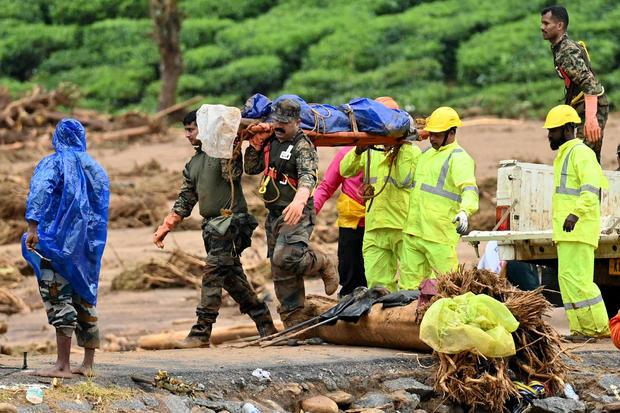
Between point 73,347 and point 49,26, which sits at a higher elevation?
point 49,26

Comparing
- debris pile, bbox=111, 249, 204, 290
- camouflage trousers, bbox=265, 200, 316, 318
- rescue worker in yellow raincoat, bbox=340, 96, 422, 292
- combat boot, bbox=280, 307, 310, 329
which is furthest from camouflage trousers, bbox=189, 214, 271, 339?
debris pile, bbox=111, 249, 204, 290

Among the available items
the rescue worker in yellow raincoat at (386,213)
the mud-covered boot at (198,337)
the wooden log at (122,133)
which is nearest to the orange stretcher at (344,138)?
the rescue worker in yellow raincoat at (386,213)

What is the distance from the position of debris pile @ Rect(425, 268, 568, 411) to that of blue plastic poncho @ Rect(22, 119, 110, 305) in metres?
2.42

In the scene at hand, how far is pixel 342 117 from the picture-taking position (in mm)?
9820

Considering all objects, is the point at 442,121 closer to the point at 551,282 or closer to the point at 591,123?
the point at 591,123

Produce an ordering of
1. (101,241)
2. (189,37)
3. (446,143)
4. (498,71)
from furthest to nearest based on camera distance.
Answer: (189,37) < (498,71) < (446,143) < (101,241)

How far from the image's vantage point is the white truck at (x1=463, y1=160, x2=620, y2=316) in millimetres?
10359

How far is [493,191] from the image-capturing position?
17906 millimetres

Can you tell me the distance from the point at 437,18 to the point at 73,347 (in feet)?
67.4

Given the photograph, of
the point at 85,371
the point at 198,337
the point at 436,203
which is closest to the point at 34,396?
the point at 85,371

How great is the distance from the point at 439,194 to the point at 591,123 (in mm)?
1635

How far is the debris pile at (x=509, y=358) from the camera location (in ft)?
27.5

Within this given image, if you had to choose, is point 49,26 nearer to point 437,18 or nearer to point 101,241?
point 437,18

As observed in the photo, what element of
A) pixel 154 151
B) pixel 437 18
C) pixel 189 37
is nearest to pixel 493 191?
pixel 154 151
